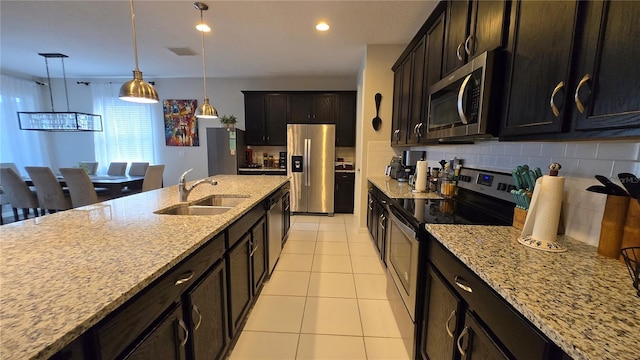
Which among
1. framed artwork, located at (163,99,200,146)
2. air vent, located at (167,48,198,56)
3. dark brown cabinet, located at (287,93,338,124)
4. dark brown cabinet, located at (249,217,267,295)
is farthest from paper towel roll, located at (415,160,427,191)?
framed artwork, located at (163,99,200,146)

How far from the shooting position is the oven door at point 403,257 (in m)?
1.43

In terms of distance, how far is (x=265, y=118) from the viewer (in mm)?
4883

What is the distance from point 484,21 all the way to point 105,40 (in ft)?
14.1

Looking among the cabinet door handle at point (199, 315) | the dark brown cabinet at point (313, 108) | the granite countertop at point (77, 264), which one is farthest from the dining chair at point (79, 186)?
the cabinet door handle at point (199, 315)

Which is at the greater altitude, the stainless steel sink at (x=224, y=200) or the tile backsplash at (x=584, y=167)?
the tile backsplash at (x=584, y=167)

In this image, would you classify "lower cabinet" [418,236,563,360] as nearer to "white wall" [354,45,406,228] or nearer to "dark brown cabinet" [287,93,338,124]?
"white wall" [354,45,406,228]

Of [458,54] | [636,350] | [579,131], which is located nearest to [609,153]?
[579,131]

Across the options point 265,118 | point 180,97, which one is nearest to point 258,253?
point 265,118

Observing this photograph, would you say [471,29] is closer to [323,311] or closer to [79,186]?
[323,311]

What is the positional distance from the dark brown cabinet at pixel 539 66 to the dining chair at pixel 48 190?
4.97 meters

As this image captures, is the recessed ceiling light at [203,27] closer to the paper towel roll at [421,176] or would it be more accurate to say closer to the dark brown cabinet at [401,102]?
the dark brown cabinet at [401,102]

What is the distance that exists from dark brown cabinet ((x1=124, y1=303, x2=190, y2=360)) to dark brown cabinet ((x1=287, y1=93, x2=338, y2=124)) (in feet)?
13.7

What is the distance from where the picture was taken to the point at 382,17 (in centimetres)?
266

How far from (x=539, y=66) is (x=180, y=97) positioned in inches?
229
